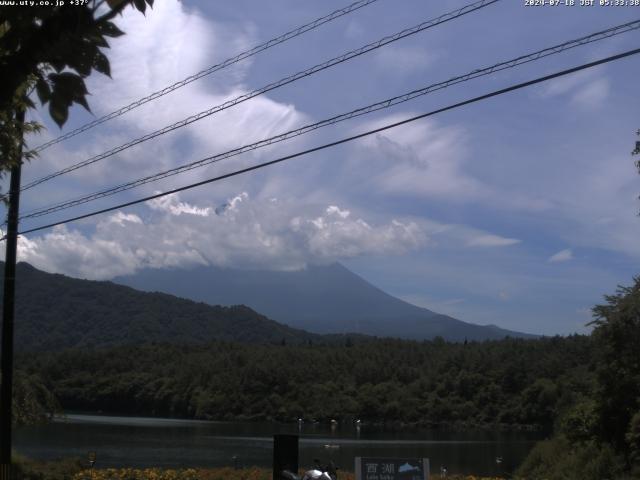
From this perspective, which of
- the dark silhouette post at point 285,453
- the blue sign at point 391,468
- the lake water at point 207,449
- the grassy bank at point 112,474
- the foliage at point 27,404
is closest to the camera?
the blue sign at point 391,468

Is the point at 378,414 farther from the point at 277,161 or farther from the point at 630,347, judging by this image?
the point at 277,161

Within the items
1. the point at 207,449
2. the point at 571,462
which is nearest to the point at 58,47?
the point at 571,462

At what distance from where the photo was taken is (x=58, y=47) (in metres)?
3.90

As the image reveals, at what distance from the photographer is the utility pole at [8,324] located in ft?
58.3

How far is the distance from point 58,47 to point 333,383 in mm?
119145

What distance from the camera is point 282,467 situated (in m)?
13.1

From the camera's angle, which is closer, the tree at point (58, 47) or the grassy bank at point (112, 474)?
the tree at point (58, 47)

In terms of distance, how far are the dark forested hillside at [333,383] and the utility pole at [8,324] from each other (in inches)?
3585

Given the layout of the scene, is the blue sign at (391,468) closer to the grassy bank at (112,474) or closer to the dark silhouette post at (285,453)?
the dark silhouette post at (285,453)

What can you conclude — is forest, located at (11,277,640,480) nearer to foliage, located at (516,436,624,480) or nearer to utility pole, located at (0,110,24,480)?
foliage, located at (516,436,624,480)

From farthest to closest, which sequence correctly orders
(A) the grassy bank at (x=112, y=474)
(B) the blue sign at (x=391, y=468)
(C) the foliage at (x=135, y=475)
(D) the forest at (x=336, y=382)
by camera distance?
(D) the forest at (x=336, y=382) → (C) the foliage at (x=135, y=475) → (A) the grassy bank at (x=112, y=474) → (B) the blue sign at (x=391, y=468)

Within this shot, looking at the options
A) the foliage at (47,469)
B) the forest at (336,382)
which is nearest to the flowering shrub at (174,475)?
the foliage at (47,469)

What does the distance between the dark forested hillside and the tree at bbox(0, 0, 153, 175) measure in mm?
103185

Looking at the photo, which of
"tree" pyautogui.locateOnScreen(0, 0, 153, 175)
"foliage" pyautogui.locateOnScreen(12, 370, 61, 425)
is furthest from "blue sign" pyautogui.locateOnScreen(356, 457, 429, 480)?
"foliage" pyautogui.locateOnScreen(12, 370, 61, 425)
